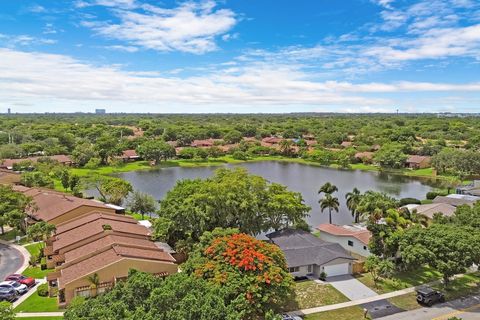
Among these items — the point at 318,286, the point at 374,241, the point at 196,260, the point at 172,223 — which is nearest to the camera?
the point at 196,260

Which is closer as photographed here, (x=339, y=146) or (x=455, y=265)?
(x=455, y=265)

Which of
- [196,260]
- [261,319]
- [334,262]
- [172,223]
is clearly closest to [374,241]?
[334,262]

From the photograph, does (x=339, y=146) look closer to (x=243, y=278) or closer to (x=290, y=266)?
(x=290, y=266)

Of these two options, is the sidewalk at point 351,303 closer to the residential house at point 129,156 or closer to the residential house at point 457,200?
the residential house at point 457,200

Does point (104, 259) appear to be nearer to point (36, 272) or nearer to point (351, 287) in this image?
point (36, 272)

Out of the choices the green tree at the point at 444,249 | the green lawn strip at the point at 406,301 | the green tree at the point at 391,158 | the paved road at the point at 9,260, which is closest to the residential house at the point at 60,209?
the paved road at the point at 9,260

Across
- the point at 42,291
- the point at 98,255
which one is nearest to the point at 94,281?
the point at 98,255
